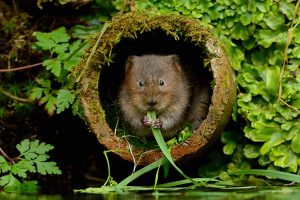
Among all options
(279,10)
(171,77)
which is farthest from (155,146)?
(279,10)

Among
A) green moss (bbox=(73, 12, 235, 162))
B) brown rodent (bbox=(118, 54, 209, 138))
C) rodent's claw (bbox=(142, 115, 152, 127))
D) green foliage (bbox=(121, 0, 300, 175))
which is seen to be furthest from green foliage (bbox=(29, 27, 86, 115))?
green foliage (bbox=(121, 0, 300, 175))

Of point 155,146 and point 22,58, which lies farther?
point 22,58

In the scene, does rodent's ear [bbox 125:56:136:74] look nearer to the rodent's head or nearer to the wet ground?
the rodent's head

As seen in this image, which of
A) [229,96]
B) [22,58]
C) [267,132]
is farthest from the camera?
[22,58]

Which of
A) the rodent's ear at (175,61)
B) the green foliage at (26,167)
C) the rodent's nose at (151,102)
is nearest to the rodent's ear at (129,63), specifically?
the rodent's ear at (175,61)

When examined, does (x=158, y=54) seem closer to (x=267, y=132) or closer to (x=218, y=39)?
(x=218, y=39)

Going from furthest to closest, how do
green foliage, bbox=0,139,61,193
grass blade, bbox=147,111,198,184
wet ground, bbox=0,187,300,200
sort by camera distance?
green foliage, bbox=0,139,61,193 → grass blade, bbox=147,111,198,184 → wet ground, bbox=0,187,300,200

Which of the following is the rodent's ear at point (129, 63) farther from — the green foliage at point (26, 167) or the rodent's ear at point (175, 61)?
the green foliage at point (26, 167)
